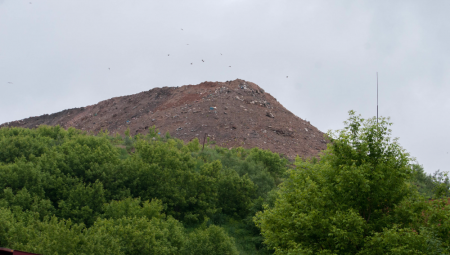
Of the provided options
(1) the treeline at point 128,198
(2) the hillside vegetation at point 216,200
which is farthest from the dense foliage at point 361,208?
(1) the treeline at point 128,198

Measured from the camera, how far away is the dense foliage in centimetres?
1590

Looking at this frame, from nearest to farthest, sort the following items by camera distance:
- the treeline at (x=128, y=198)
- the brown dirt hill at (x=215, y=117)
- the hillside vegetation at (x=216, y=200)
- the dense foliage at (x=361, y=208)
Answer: the dense foliage at (x=361, y=208) < the hillside vegetation at (x=216, y=200) < the treeline at (x=128, y=198) < the brown dirt hill at (x=215, y=117)

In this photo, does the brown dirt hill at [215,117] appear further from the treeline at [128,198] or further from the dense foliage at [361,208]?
the dense foliage at [361,208]

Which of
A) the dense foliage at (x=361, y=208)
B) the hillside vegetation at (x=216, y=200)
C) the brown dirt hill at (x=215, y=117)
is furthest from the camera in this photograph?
the brown dirt hill at (x=215, y=117)

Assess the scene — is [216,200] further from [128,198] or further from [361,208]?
[361,208]

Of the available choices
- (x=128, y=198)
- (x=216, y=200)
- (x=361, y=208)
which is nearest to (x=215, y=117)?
(x=216, y=200)

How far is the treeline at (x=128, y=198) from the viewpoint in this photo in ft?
82.4

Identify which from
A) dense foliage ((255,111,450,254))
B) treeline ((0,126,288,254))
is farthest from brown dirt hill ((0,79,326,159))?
dense foliage ((255,111,450,254))

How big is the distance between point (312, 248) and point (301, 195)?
8.61 ft

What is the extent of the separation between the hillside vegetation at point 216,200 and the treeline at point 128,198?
10 cm

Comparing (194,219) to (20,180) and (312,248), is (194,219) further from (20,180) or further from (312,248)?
(312,248)

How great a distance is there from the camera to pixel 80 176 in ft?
122

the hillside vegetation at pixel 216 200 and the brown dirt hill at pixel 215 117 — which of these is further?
the brown dirt hill at pixel 215 117

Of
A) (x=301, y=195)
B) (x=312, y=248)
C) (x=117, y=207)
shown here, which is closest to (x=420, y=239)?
(x=312, y=248)
